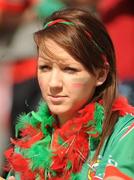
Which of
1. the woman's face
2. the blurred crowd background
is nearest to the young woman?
the woman's face

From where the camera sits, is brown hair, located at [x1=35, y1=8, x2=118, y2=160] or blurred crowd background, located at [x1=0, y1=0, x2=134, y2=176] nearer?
brown hair, located at [x1=35, y1=8, x2=118, y2=160]

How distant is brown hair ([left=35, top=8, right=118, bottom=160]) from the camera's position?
1812 millimetres

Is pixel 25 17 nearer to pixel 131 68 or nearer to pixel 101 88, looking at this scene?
pixel 131 68

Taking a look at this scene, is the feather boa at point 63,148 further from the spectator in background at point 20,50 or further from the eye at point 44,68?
the spectator in background at point 20,50

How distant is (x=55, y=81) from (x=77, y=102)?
12 cm

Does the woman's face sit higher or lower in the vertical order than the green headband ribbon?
lower

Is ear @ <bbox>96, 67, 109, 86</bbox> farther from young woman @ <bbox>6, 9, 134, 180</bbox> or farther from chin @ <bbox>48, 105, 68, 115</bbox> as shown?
chin @ <bbox>48, 105, 68, 115</bbox>

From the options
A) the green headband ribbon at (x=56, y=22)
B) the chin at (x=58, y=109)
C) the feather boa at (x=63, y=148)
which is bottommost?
the feather boa at (x=63, y=148)

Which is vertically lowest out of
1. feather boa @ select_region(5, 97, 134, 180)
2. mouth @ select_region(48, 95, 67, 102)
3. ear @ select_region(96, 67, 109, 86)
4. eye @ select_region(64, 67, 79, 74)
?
feather boa @ select_region(5, 97, 134, 180)

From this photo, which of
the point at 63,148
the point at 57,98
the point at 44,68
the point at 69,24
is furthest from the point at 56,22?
the point at 63,148

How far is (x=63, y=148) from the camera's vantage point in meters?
1.89

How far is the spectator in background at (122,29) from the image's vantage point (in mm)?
3023

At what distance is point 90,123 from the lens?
1865 mm

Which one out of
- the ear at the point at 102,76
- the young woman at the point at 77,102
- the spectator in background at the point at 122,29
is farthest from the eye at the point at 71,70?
the spectator in background at the point at 122,29
